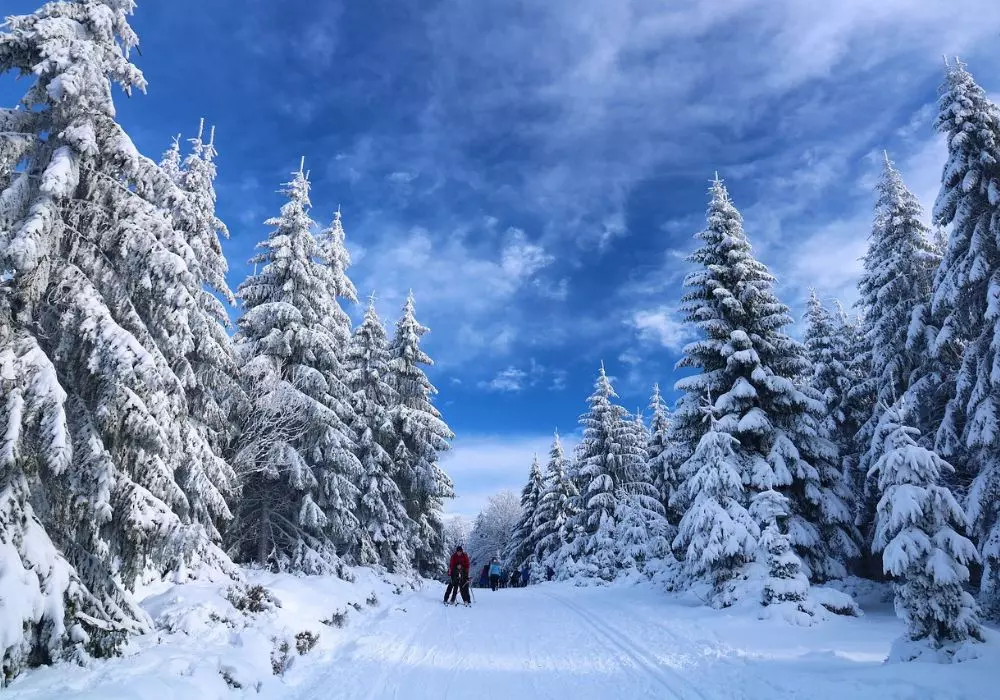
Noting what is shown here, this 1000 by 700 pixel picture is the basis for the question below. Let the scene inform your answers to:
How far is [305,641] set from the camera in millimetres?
9094

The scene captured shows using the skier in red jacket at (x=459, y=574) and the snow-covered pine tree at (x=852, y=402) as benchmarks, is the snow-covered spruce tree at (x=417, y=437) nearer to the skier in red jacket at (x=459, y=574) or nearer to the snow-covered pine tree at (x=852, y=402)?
the skier in red jacket at (x=459, y=574)

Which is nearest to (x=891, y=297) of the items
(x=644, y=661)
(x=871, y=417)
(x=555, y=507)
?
(x=871, y=417)

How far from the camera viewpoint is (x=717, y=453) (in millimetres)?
15492

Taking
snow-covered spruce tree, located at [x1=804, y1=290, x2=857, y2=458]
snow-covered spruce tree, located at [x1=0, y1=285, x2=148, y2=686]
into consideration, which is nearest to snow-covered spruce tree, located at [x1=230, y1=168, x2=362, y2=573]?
snow-covered spruce tree, located at [x1=0, y1=285, x2=148, y2=686]

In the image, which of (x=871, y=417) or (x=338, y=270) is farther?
(x=338, y=270)

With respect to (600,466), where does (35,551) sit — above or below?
below

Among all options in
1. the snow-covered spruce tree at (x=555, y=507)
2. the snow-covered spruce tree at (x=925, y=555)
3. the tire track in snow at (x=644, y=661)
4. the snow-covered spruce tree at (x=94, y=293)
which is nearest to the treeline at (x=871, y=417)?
the snow-covered spruce tree at (x=925, y=555)

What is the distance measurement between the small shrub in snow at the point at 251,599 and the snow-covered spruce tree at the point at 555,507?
29146 millimetres

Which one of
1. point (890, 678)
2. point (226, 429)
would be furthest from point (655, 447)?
point (890, 678)

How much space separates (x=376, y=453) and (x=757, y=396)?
15212 mm

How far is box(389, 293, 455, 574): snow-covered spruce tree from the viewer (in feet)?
90.9

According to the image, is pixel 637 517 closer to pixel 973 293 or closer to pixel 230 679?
pixel 973 293

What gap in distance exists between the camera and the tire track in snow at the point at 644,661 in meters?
6.76

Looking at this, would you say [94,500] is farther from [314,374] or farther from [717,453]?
[717,453]
